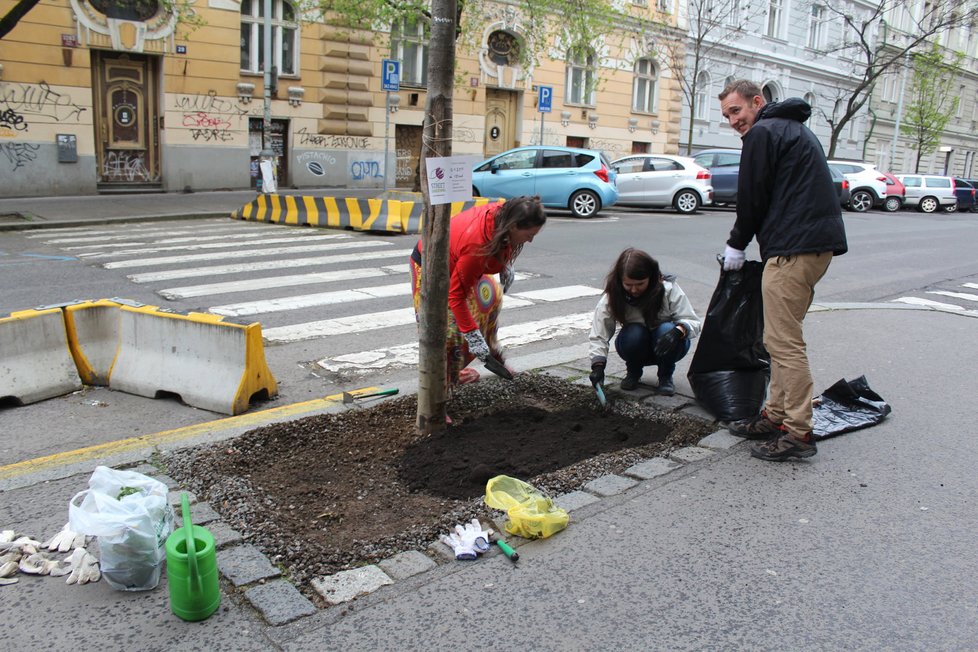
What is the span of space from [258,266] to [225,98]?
41.8 ft

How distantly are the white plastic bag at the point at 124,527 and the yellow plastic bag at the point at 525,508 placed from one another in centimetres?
134

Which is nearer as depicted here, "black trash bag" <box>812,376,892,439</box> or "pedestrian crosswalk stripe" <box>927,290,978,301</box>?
"black trash bag" <box>812,376,892,439</box>

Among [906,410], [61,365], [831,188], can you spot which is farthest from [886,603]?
[61,365]

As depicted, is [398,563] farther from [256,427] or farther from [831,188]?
[831,188]

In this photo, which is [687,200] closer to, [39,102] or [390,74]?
[390,74]

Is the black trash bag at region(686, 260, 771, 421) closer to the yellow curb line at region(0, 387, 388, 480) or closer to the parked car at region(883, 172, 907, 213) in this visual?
the yellow curb line at region(0, 387, 388, 480)

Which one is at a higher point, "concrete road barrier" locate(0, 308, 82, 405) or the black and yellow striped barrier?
the black and yellow striped barrier

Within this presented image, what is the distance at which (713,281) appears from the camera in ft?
34.4

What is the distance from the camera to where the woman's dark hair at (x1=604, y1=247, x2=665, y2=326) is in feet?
16.1

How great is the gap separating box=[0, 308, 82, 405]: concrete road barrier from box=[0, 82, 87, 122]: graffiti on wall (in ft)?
52.1

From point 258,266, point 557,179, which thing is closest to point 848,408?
point 258,266

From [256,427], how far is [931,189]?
3061 centimetres

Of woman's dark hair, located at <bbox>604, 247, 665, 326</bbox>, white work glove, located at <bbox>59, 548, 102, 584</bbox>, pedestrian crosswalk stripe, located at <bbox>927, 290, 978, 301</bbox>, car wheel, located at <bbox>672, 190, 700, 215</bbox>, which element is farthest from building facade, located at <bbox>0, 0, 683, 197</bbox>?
white work glove, located at <bbox>59, 548, 102, 584</bbox>

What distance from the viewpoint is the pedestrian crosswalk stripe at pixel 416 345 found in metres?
6.20
